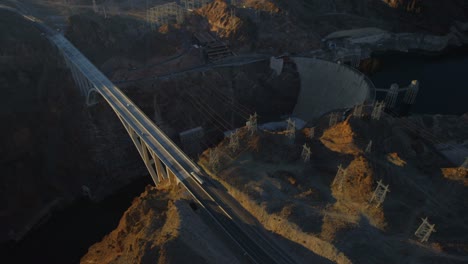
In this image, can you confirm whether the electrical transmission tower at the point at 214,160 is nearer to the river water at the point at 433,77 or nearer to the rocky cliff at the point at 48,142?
the rocky cliff at the point at 48,142

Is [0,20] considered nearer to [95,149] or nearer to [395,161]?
[95,149]


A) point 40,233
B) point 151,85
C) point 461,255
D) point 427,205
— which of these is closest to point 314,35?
point 151,85

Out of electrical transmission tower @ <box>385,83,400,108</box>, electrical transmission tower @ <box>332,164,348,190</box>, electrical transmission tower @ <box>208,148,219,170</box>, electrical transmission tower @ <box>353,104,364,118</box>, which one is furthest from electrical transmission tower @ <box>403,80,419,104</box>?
electrical transmission tower @ <box>208,148,219,170</box>

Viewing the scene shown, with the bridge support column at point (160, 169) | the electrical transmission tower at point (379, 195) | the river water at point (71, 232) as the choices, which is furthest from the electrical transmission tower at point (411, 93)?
the river water at point (71, 232)

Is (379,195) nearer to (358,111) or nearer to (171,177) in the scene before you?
(358,111)

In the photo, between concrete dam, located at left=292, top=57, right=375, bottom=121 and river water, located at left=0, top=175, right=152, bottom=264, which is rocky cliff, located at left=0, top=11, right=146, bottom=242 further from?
concrete dam, located at left=292, top=57, right=375, bottom=121

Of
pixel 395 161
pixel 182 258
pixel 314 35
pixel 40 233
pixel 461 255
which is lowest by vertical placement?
pixel 40 233

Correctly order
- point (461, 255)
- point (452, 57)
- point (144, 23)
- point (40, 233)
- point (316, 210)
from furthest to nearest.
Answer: point (452, 57)
point (144, 23)
point (40, 233)
point (316, 210)
point (461, 255)
